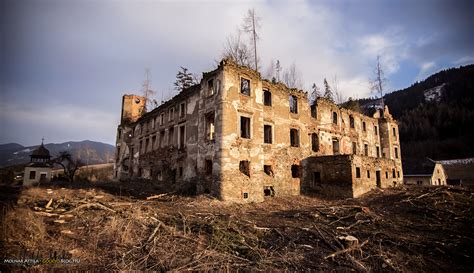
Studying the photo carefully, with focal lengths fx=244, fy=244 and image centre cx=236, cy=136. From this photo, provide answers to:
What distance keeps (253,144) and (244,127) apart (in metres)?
1.58

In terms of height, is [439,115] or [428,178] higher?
[439,115]

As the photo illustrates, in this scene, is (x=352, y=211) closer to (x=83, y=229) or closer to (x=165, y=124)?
(x=83, y=229)

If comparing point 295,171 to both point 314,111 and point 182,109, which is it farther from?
point 182,109

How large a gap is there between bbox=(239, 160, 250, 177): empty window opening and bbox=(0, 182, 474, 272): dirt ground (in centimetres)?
399

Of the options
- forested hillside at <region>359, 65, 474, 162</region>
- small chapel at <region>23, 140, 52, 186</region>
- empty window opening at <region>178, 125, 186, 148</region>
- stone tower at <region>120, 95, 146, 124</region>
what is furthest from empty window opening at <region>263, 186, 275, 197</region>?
forested hillside at <region>359, 65, 474, 162</region>

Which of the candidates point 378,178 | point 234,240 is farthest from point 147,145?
point 378,178

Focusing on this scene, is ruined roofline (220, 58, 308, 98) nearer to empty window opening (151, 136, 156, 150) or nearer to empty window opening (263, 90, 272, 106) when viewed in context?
empty window opening (263, 90, 272, 106)

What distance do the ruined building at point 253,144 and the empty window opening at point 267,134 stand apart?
0.07 m

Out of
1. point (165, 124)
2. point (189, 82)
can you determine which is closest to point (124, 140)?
point (165, 124)

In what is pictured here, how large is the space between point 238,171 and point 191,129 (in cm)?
521

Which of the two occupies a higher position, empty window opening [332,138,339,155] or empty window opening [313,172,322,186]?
empty window opening [332,138,339,155]

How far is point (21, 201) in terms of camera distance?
38.2ft

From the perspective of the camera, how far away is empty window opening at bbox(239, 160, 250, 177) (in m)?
15.1

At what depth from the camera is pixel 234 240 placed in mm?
7242
